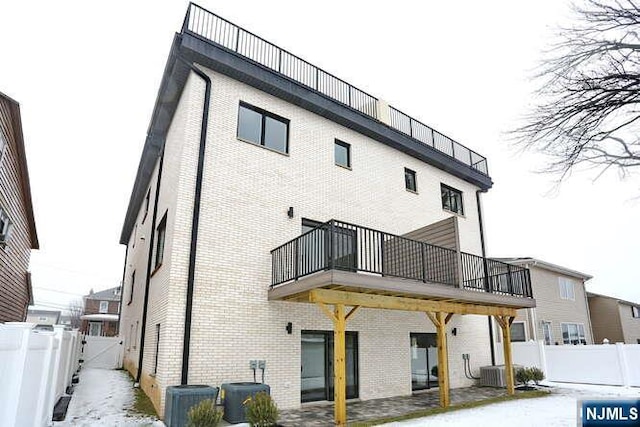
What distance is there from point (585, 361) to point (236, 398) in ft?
45.5

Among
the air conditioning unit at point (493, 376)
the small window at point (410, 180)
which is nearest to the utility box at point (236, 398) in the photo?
the small window at point (410, 180)

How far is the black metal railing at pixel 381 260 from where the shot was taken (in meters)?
7.98

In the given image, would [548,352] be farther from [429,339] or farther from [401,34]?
[401,34]

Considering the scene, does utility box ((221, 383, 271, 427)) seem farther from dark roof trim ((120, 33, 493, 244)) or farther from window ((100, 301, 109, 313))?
window ((100, 301, 109, 313))

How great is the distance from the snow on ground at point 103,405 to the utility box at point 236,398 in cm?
118

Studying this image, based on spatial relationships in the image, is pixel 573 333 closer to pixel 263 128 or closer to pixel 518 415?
pixel 518 415

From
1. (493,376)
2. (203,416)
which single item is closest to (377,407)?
(203,416)

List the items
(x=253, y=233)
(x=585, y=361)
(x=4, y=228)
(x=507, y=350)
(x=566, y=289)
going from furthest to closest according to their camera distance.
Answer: (x=566, y=289) < (x=585, y=361) < (x=507, y=350) < (x=4, y=228) < (x=253, y=233)

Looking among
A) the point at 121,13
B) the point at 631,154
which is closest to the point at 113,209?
the point at 121,13

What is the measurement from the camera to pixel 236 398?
7379 millimetres

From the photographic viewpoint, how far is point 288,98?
36.2ft

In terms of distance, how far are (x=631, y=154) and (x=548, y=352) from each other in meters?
12.8

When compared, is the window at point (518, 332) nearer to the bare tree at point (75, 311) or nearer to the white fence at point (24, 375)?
the white fence at point (24, 375)

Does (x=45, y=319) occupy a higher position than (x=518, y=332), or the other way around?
(x=45, y=319)
